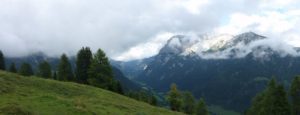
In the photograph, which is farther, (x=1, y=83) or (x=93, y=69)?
(x=93, y=69)

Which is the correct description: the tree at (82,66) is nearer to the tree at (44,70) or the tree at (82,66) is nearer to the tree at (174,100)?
the tree at (44,70)

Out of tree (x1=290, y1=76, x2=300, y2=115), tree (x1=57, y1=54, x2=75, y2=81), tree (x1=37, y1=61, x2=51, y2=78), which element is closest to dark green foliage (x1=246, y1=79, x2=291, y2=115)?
tree (x1=290, y1=76, x2=300, y2=115)

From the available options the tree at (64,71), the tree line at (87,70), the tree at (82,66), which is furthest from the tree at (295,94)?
the tree at (64,71)

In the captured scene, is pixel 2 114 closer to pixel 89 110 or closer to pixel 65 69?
pixel 89 110

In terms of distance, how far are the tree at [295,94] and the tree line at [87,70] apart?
40800 mm

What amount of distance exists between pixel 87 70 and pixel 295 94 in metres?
50.2

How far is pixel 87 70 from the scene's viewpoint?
335 ft

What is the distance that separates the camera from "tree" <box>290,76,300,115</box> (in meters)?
88.4

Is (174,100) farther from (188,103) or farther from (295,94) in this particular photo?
(295,94)

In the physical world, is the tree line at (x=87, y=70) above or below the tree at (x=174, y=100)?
above

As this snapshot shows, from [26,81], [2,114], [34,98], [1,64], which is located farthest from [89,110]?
[1,64]

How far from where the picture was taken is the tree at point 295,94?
8838cm

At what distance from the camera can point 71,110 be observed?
41.2 metres

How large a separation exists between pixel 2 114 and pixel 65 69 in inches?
2949
